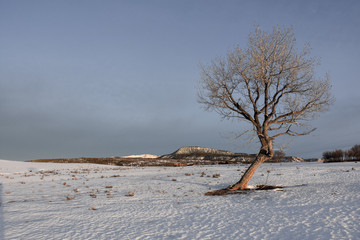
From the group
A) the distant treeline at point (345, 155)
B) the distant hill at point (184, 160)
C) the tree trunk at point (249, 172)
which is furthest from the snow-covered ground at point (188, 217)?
the distant hill at point (184, 160)

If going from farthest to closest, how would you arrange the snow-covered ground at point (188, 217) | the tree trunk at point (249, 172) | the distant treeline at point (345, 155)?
the distant treeline at point (345, 155) → the tree trunk at point (249, 172) → the snow-covered ground at point (188, 217)

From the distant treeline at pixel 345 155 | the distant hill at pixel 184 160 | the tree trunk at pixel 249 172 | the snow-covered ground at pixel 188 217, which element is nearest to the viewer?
the snow-covered ground at pixel 188 217

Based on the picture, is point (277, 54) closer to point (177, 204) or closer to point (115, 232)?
point (177, 204)

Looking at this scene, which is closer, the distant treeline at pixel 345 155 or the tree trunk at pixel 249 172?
the tree trunk at pixel 249 172

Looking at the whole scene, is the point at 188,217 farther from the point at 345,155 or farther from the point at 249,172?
the point at 345,155

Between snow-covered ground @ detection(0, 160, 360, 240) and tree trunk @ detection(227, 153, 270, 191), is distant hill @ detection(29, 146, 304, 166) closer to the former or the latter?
tree trunk @ detection(227, 153, 270, 191)

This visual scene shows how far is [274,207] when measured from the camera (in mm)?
9109

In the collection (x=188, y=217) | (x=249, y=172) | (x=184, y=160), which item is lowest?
(x=184, y=160)

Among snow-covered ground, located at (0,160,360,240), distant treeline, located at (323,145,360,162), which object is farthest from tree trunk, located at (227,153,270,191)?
distant treeline, located at (323,145,360,162)

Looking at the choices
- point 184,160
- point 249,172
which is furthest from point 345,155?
point 184,160

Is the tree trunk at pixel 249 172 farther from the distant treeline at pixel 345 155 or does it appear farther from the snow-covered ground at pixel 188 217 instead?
the distant treeline at pixel 345 155

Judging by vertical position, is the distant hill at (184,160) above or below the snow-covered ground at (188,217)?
below

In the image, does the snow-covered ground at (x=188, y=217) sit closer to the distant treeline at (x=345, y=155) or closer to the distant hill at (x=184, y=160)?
the distant treeline at (x=345, y=155)

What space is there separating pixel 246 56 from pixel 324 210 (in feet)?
29.2
